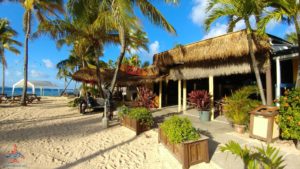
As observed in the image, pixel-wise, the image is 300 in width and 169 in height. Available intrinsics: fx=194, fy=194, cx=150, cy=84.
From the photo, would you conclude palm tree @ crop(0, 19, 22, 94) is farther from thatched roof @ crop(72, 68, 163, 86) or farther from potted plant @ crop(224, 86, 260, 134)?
potted plant @ crop(224, 86, 260, 134)

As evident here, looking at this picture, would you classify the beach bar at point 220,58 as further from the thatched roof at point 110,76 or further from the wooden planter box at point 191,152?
the wooden planter box at point 191,152

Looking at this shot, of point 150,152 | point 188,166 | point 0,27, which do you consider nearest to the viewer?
point 188,166

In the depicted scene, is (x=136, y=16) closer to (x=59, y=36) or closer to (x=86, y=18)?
(x=86, y=18)

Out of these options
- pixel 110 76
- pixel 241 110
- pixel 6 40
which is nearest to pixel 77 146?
pixel 241 110

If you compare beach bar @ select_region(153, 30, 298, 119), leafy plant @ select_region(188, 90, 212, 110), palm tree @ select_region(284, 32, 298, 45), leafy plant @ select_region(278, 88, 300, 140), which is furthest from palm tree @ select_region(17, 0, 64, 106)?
palm tree @ select_region(284, 32, 298, 45)

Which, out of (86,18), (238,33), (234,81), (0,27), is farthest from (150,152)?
(0,27)

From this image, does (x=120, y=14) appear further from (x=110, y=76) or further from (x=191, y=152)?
(x=110, y=76)

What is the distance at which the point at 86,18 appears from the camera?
7.77 m

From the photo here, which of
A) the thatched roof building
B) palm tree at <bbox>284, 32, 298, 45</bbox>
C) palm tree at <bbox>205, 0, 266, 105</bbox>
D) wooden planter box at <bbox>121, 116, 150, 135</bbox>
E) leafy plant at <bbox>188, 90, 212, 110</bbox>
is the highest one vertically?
palm tree at <bbox>284, 32, 298, 45</bbox>

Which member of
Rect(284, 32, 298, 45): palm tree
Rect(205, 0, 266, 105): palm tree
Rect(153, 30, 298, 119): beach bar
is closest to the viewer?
Rect(205, 0, 266, 105): palm tree

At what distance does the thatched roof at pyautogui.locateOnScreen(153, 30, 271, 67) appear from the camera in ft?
22.4

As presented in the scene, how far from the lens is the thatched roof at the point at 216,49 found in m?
6.82

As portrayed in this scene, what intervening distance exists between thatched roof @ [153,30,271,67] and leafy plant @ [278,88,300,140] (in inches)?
94.4

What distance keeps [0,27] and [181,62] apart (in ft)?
55.1
